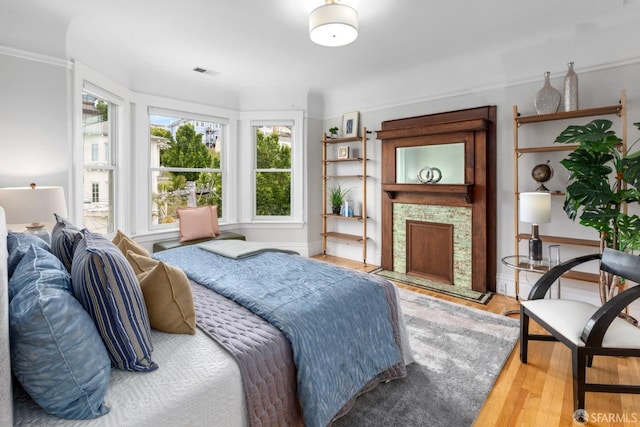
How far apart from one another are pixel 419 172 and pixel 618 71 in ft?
6.67

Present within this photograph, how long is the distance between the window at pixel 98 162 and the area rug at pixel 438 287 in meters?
3.38

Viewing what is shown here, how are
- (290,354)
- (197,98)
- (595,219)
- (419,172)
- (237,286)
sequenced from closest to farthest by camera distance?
1. (290,354)
2. (237,286)
3. (595,219)
4. (419,172)
5. (197,98)

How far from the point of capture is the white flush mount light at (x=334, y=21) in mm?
2451

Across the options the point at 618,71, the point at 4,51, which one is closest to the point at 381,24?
the point at 618,71

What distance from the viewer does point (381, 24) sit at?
3.04m

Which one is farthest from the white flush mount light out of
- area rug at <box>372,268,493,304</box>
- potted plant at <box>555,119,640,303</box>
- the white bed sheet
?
area rug at <box>372,268,493,304</box>

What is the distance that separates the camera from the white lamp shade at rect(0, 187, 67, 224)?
2307 millimetres

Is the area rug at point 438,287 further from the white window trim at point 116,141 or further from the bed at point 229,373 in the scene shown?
the white window trim at point 116,141

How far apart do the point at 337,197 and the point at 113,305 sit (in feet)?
13.5

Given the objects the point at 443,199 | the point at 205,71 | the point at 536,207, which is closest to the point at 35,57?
the point at 205,71

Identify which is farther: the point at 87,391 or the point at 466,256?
the point at 466,256

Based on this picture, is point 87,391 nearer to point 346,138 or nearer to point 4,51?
point 4,51

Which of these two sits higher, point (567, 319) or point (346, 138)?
point (346, 138)

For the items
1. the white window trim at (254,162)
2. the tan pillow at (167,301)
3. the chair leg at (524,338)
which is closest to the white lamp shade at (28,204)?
the tan pillow at (167,301)
